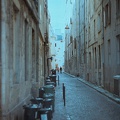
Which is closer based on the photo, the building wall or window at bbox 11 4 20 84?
window at bbox 11 4 20 84

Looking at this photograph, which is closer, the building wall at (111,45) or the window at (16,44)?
the window at (16,44)

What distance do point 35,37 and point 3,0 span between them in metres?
8.91

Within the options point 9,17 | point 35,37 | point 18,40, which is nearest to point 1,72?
point 9,17

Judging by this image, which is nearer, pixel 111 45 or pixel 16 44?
pixel 16 44

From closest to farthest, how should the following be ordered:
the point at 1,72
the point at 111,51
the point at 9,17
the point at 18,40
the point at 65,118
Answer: the point at 1,72 → the point at 9,17 → the point at 18,40 → the point at 65,118 → the point at 111,51

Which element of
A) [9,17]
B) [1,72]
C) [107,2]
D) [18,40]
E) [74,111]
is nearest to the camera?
[1,72]

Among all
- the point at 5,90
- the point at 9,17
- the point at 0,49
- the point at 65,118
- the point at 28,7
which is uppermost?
the point at 28,7

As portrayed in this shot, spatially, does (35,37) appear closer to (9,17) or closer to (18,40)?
(18,40)

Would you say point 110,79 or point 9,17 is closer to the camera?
point 9,17

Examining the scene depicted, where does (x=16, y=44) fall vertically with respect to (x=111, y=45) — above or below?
below

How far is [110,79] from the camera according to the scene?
21578 mm

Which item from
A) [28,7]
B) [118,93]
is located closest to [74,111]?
[28,7]

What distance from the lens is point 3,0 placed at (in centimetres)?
739

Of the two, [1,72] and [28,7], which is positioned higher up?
[28,7]
